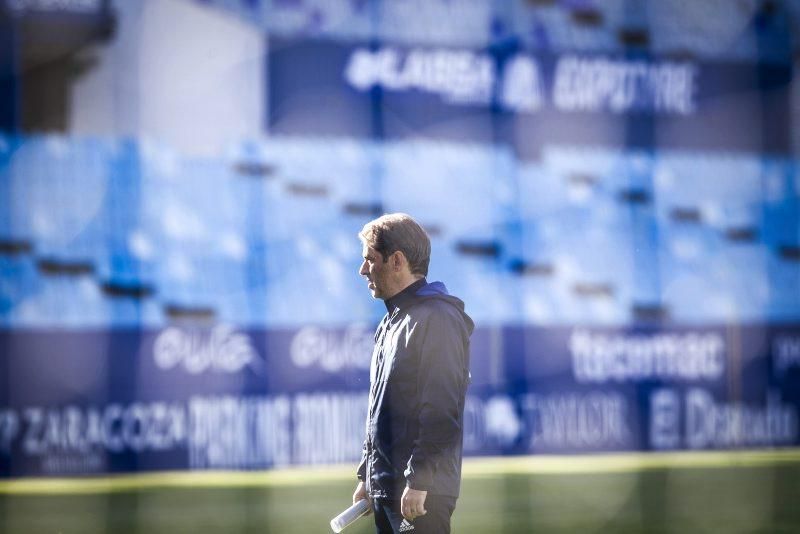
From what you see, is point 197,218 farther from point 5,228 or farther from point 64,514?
point 64,514

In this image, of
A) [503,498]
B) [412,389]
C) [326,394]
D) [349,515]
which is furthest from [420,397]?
[503,498]

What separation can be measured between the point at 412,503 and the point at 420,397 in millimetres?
224

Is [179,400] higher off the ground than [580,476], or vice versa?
[179,400]

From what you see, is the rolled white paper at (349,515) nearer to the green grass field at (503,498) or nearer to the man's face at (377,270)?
the man's face at (377,270)

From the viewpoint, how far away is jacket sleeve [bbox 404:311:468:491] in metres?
2.55

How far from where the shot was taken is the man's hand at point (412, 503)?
254cm

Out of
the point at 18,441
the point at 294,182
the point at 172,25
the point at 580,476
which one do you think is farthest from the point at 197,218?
the point at 580,476

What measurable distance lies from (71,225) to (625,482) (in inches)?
99.5

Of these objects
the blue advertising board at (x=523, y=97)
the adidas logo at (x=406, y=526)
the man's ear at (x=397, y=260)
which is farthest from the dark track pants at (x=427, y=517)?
the blue advertising board at (x=523, y=97)

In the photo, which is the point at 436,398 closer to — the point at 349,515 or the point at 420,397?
the point at 420,397

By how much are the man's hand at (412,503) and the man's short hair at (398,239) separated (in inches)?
19.8

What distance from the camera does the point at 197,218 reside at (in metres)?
4.64

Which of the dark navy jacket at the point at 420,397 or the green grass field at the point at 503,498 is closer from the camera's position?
the dark navy jacket at the point at 420,397

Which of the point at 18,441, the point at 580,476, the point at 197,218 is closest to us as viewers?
the point at 18,441
